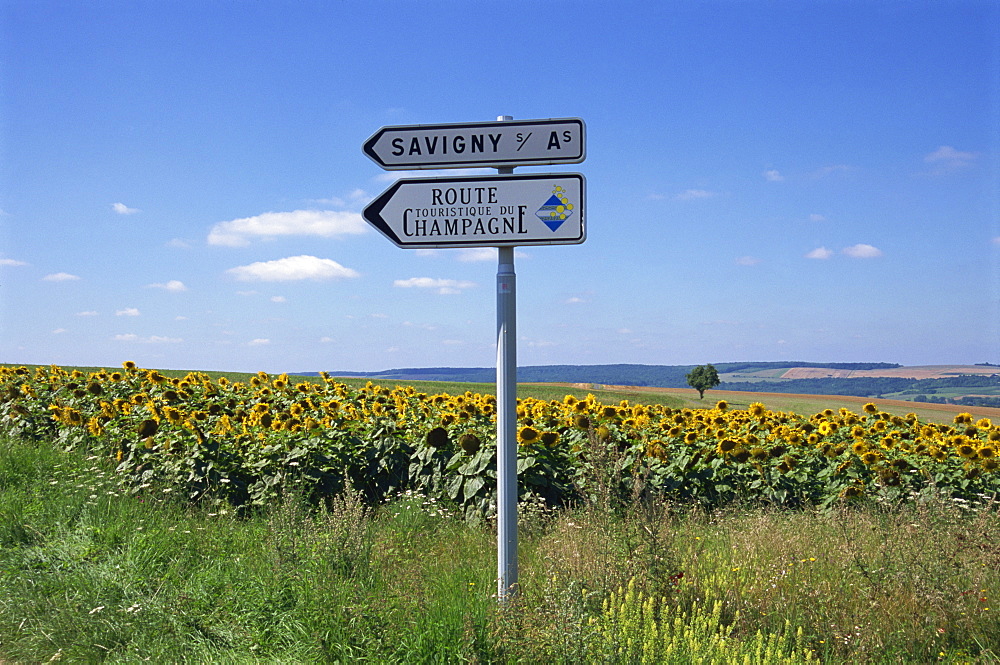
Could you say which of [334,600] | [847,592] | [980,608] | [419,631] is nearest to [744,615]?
[847,592]

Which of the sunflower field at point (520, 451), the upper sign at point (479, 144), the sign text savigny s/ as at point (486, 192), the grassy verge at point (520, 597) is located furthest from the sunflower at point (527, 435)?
the upper sign at point (479, 144)

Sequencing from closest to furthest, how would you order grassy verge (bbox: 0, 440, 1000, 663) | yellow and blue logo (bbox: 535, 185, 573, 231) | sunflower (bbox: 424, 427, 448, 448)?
grassy verge (bbox: 0, 440, 1000, 663), yellow and blue logo (bbox: 535, 185, 573, 231), sunflower (bbox: 424, 427, 448, 448)

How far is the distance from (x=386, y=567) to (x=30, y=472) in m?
5.26

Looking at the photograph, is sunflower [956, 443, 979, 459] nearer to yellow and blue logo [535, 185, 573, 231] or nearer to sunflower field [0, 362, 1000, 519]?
sunflower field [0, 362, 1000, 519]

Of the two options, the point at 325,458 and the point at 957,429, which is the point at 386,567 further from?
the point at 957,429

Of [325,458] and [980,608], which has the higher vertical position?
[325,458]

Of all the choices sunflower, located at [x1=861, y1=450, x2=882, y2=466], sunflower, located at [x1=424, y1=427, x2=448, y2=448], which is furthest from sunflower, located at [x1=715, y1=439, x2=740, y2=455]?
sunflower, located at [x1=424, y1=427, x2=448, y2=448]

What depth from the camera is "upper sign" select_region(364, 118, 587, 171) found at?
403 centimetres

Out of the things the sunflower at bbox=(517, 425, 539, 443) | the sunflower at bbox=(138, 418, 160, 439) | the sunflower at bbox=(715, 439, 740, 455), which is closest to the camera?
the sunflower at bbox=(517, 425, 539, 443)

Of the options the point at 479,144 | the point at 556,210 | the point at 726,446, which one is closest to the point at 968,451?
the point at 726,446

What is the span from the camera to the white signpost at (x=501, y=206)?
3.95 metres

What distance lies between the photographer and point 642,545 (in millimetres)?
4230

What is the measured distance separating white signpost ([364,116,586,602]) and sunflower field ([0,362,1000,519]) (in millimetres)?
2126

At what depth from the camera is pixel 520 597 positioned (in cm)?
383
